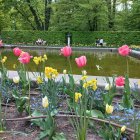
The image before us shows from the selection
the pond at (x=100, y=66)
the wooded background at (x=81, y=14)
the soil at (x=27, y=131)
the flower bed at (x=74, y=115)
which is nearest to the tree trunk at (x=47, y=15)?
the wooded background at (x=81, y=14)

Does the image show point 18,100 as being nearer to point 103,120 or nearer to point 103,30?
point 103,120

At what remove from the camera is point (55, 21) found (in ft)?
110

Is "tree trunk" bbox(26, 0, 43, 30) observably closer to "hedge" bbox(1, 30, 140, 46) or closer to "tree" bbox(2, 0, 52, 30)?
"tree" bbox(2, 0, 52, 30)

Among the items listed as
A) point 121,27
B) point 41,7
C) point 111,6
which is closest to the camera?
point 121,27

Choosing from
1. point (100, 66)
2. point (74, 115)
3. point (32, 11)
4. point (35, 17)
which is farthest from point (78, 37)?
point (74, 115)

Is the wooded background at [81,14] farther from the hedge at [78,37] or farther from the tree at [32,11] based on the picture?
the hedge at [78,37]

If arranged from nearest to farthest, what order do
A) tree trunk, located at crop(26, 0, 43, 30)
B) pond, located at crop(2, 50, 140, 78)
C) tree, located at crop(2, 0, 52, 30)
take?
pond, located at crop(2, 50, 140, 78) → tree, located at crop(2, 0, 52, 30) → tree trunk, located at crop(26, 0, 43, 30)

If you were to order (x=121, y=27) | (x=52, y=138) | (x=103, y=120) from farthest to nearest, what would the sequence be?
(x=121, y=27) → (x=103, y=120) → (x=52, y=138)

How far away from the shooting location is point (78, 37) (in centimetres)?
3231

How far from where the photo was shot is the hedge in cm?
3109

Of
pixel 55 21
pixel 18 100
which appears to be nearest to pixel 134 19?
pixel 55 21

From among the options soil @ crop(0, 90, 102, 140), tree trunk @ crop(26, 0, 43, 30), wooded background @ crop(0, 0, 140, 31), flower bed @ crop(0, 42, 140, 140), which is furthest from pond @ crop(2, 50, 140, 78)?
tree trunk @ crop(26, 0, 43, 30)

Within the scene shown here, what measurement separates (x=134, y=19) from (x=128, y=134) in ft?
92.2

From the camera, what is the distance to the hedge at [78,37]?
31.1 meters
